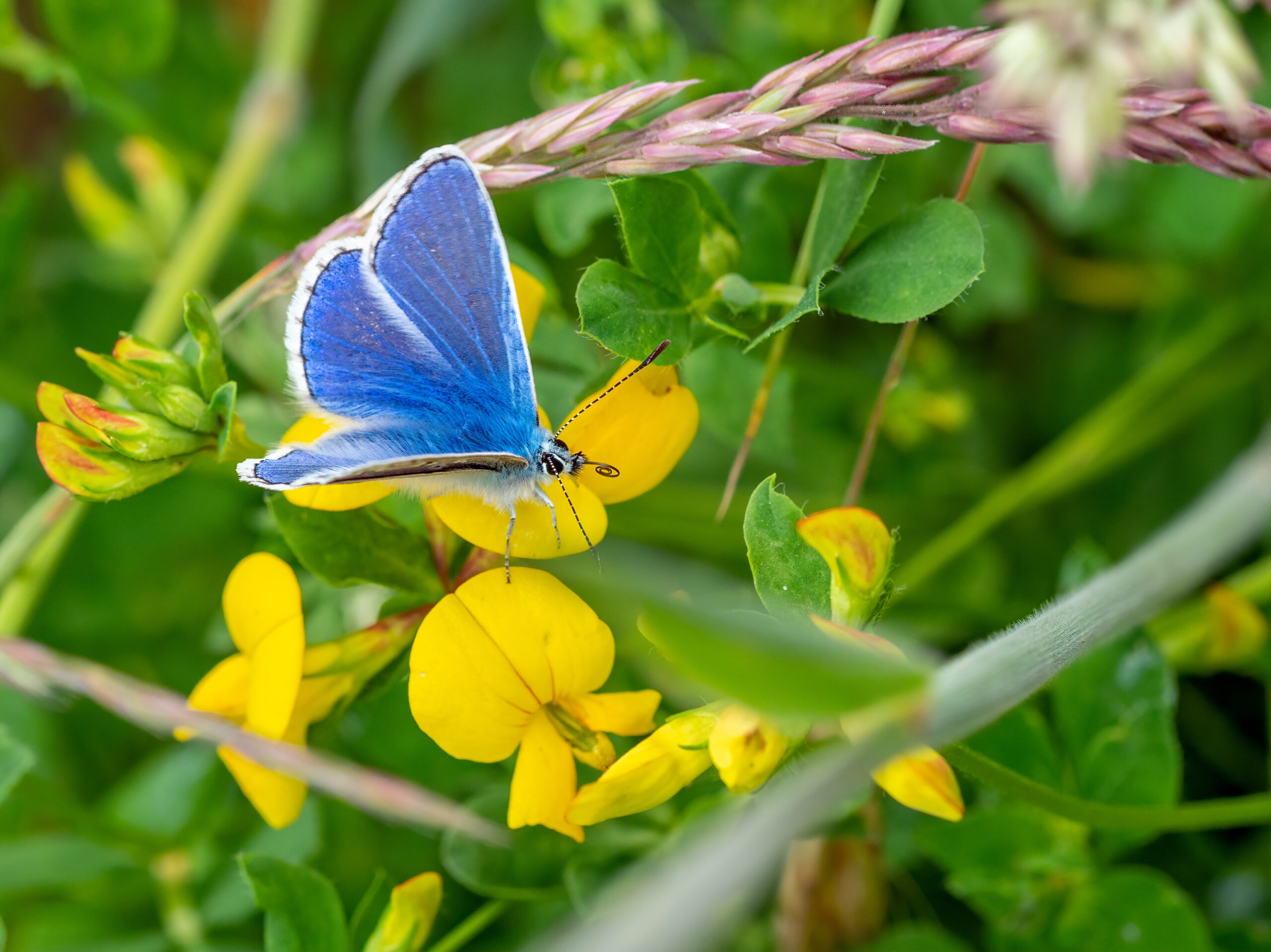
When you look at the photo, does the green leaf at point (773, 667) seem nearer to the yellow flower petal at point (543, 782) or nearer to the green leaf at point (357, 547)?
the yellow flower petal at point (543, 782)

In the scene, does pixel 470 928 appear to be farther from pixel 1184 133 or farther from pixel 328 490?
pixel 1184 133

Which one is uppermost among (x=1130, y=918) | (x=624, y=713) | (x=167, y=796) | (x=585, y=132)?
(x=585, y=132)

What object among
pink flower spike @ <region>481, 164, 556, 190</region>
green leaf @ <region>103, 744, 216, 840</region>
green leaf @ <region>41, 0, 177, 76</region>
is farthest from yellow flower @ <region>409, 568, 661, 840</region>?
green leaf @ <region>41, 0, 177, 76</region>

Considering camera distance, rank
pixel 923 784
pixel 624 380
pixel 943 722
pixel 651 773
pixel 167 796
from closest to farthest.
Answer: pixel 943 722 < pixel 923 784 < pixel 651 773 < pixel 624 380 < pixel 167 796

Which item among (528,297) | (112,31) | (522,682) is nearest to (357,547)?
(522,682)

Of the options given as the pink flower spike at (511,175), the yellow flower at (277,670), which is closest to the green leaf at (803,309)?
the pink flower spike at (511,175)

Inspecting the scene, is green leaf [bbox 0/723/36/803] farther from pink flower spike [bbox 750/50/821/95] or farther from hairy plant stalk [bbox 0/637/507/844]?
pink flower spike [bbox 750/50/821/95]

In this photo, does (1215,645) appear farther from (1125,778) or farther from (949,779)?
(949,779)
